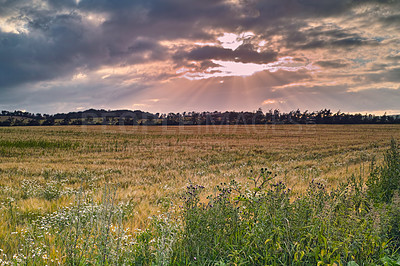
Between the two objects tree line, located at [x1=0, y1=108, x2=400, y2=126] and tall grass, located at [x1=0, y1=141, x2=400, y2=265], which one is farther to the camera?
tree line, located at [x1=0, y1=108, x2=400, y2=126]

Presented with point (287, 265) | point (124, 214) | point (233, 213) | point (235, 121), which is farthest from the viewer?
point (235, 121)

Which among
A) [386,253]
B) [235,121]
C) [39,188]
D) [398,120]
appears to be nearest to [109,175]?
[39,188]

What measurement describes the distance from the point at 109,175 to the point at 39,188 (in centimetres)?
456

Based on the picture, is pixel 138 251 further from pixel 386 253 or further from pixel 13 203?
pixel 13 203

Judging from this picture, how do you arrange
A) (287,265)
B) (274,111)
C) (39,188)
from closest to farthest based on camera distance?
(287,265), (39,188), (274,111)

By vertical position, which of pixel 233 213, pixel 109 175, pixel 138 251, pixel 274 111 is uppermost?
pixel 274 111

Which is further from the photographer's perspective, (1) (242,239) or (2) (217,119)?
(2) (217,119)

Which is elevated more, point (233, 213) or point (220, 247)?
point (233, 213)

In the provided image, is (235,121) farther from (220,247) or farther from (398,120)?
(220,247)

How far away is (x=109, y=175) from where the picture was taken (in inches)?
531

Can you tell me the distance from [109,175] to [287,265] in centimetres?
1189

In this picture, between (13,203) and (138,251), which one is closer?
(138,251)

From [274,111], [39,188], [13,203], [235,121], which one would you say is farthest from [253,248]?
[274,111]

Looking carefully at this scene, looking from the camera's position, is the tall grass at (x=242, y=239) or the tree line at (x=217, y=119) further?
the tree line at (x=217, y=119)
